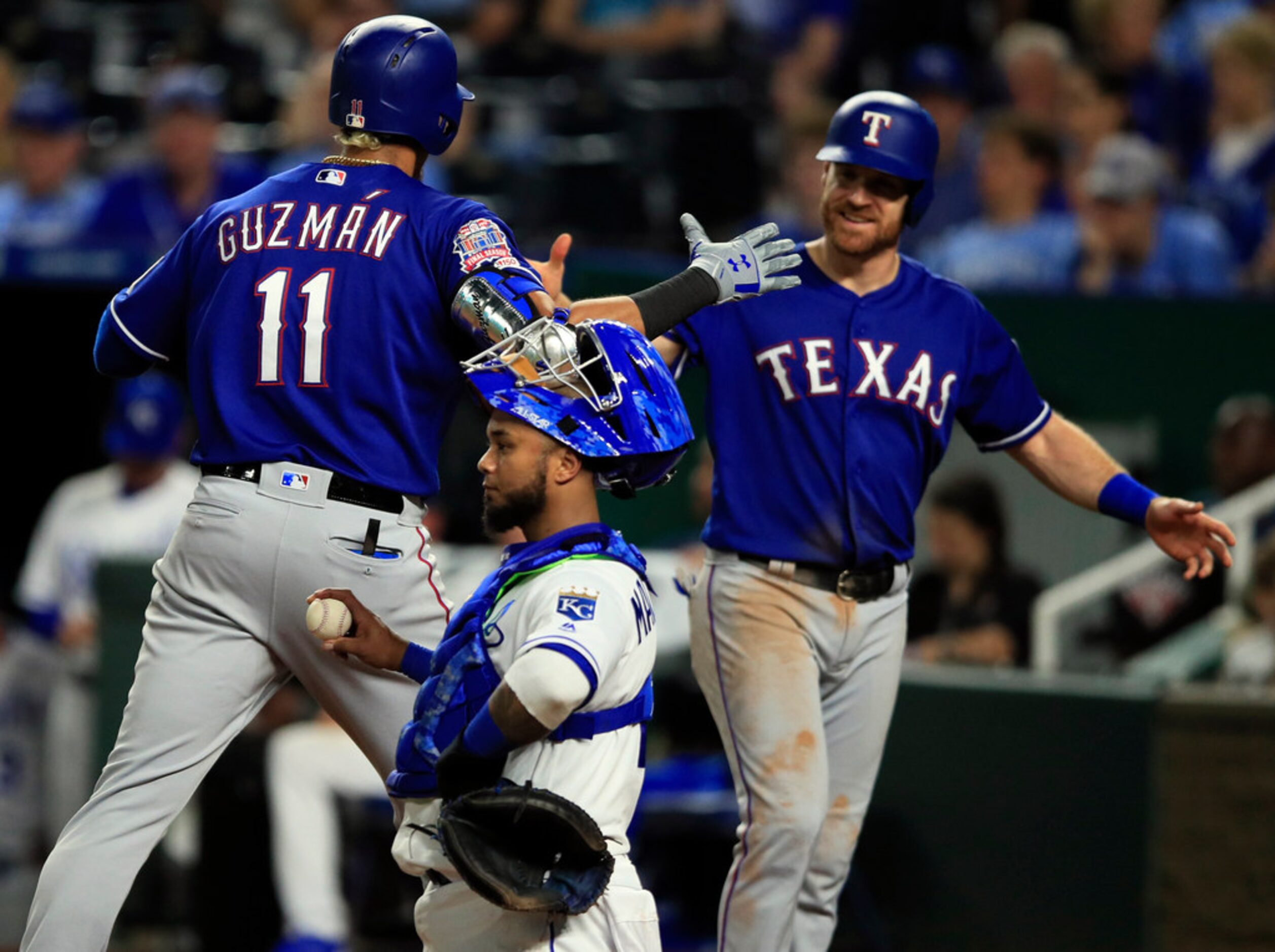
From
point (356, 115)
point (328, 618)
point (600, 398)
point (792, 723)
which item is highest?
point (356, 115)

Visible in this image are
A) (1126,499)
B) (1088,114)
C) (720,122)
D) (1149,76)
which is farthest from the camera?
(720,122)

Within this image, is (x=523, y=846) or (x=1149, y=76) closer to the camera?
(x=523, y=846)

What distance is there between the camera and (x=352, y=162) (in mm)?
4227

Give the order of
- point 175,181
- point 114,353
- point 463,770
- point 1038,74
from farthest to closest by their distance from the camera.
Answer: point 1038,74
point 175,181
point 114,353
point 463,770

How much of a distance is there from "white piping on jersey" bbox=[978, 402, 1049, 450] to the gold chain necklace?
5.79ft

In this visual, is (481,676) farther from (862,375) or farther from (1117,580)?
(1117,580)

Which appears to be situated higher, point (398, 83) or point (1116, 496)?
point (398, 83)

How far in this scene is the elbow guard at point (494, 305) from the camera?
383 cm

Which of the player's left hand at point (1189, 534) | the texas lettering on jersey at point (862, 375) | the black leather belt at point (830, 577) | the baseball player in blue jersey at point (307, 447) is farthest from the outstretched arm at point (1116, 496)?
the baseball player in blue jersey at point (307, 447)

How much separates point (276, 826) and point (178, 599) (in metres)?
3.70

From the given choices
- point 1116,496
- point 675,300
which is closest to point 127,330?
point 675,300

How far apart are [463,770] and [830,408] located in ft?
5.58

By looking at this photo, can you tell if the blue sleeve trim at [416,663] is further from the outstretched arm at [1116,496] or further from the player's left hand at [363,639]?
the outstretched arm at [1116,496]

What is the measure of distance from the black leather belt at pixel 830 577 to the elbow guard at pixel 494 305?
3.66 feet
